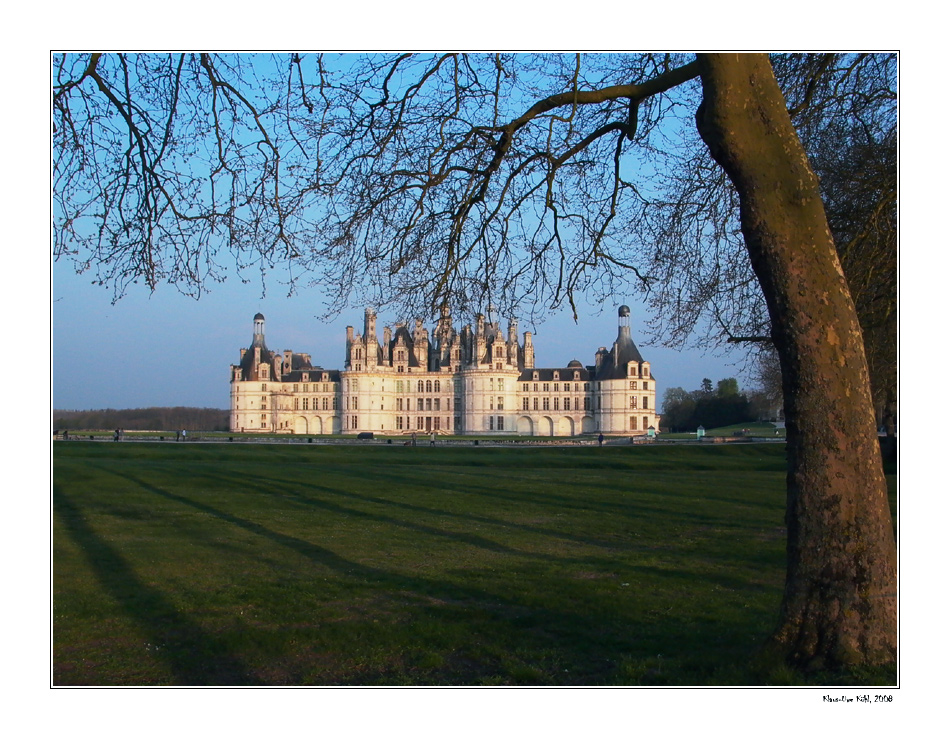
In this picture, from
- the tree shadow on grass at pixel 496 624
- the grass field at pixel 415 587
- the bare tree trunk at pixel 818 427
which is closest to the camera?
the bare tree trunk at pixel 818 427

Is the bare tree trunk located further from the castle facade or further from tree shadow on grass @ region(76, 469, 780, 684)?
the castle facade

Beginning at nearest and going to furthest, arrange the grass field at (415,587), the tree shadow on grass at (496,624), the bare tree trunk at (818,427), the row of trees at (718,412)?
the bare tree trunk at (818,427), the tree shadow on grass at (496,624), the grass field at (415,587), the row of trees at (718,412)

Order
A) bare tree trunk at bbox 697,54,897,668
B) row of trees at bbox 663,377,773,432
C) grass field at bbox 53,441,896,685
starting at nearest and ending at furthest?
1. bare tree trunk at bbox 697,54,897,668
2. grass field at bbox 53,441,896,685
3. row of trees at bbox 663,377,773,432

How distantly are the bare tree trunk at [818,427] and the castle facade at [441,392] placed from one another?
7524cm

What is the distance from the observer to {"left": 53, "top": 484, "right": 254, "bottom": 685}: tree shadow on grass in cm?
538

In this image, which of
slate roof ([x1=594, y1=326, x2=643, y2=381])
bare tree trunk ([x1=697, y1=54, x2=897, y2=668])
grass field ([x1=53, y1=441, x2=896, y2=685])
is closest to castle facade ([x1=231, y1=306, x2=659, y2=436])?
slate roof ([x1=594, y1=326, x2=643, y2=381])

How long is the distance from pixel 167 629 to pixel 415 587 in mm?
2401

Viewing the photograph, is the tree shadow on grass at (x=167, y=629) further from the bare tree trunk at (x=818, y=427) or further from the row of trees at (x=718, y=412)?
the row of trees at (x=718, y=412)

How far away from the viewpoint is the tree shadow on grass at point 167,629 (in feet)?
17.6

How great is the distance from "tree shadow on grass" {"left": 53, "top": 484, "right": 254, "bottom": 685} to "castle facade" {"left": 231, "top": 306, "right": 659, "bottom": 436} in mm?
71566

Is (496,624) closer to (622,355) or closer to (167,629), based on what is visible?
(167,629)

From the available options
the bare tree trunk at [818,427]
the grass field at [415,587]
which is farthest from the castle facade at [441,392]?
the bare tree trunk at [818,427]

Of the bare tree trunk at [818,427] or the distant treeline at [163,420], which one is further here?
the distant treeline at [163,420]

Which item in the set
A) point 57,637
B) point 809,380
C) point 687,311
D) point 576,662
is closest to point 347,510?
point 687,311
